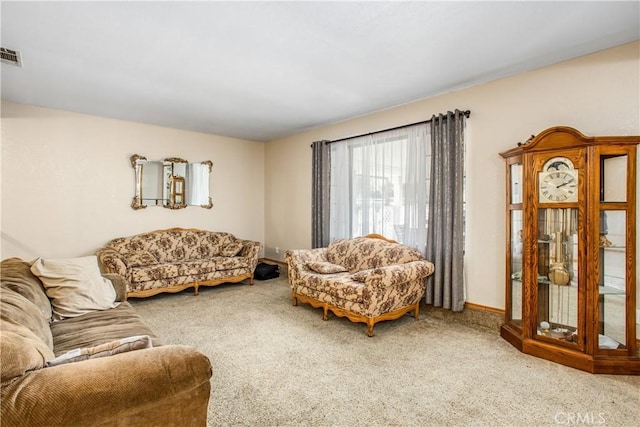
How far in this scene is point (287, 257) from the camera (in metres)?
4.09

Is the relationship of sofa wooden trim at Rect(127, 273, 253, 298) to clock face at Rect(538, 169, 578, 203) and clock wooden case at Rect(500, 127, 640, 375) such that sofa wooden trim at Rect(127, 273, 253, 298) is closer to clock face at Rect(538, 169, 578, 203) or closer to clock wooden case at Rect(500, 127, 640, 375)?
clock wooden case at Rect(500, 127, 640, 375)

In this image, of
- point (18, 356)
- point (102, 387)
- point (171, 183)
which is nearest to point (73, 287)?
point (18, 356)

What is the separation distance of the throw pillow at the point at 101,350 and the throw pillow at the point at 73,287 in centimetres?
143

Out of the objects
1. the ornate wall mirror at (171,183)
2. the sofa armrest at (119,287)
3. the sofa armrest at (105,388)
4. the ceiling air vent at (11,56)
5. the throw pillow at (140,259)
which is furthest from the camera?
the ornate wall mirror at (171,183)

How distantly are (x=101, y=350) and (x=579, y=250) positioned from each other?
3133mm

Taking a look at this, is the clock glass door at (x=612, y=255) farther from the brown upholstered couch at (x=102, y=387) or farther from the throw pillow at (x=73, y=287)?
the throw pillow at (x=73, y=287)

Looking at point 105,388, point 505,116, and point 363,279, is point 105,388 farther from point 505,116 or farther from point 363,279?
point 505,116

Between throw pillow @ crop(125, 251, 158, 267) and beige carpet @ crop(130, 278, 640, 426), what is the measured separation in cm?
118

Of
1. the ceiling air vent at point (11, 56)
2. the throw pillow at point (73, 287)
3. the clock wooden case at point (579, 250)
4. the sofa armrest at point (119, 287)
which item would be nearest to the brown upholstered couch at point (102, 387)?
the throw pillow at point (73, 287)

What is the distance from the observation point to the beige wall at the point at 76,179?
4031mm

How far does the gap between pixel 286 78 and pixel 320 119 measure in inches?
62.9

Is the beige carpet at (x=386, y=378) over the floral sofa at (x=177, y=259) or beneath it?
beneath

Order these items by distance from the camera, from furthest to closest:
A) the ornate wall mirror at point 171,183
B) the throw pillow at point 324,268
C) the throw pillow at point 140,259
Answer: the ornate wall mirror at point 171,183 → the throw pillow at point 140,259 → the throw pillow at point 324,268

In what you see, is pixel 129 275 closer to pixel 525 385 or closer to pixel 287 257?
pixel 287 257
